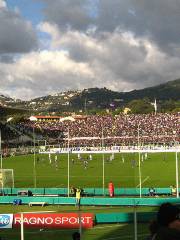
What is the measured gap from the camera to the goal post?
41.4 metres

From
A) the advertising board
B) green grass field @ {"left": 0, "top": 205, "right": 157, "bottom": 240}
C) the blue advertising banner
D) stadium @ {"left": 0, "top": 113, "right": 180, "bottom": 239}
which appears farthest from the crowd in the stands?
the blue advertising banner

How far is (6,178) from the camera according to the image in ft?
144

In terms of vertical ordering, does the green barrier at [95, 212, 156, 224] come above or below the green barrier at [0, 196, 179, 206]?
below

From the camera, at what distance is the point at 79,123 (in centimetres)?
14862

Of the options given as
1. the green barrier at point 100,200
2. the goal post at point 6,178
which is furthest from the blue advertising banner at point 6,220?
the goal post at point 6,178

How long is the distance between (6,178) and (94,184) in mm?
9514

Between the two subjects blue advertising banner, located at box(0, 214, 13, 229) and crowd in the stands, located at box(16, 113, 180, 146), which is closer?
blue advertising banner, located at box(0, 214, 13, 229)

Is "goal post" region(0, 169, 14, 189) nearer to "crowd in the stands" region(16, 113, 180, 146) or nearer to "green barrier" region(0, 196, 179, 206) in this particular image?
"green barrier" region(0, 196, 179, 206)

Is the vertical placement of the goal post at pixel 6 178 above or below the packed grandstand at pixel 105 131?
below

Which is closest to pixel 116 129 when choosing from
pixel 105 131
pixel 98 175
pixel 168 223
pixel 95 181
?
pixel 105 131

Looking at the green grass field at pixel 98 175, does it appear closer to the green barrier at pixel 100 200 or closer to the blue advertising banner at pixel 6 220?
the green barrier at pixel 100 200

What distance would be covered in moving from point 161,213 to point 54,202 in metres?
30.2

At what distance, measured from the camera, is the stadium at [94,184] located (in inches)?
988

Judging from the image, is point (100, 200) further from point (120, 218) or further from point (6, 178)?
point (6, 178)
